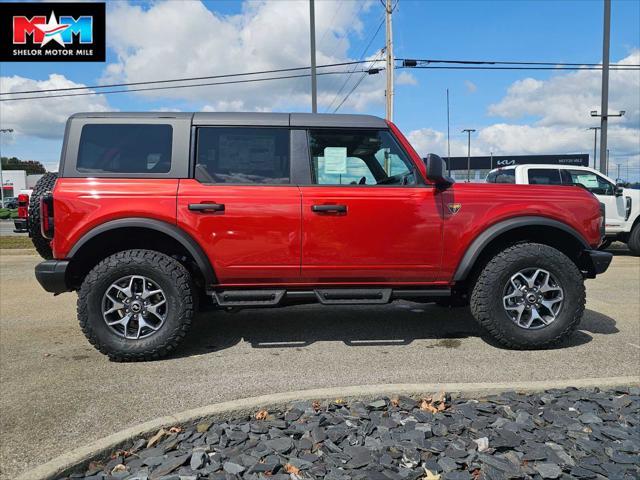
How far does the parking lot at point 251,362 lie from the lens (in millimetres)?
2934

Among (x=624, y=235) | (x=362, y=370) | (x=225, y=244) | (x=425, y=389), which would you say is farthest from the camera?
(x=624, y=235)

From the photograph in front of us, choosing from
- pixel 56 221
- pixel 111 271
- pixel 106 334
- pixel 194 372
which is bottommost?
pixel 194 372

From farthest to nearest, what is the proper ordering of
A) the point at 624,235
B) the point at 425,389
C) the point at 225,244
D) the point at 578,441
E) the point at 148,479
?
the point at 624,235 < the point at 225,244 < the point at 425,389 < the point at 578,441 < the point at 148,479

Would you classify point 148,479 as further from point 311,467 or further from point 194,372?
point 194,372

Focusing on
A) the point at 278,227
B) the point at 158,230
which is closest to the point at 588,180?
the point at 278,227

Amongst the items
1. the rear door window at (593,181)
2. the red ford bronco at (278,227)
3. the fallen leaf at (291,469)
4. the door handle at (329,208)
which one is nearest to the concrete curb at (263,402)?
the fallen leaf at (291,469)

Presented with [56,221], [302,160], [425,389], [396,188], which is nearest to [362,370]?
[425,389]

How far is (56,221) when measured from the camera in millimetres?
3764

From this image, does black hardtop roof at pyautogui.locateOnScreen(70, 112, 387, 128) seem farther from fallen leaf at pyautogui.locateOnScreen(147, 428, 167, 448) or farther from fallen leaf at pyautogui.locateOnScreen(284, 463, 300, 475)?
fallen leaf at pyautogui.locateOnScreen(284, 463, 300, 475)

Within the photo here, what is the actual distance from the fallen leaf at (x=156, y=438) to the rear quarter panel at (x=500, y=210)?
8.48 ft

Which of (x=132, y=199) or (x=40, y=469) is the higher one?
(x=132, y=199)

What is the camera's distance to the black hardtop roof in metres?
4.02

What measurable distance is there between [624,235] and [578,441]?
32.6ft

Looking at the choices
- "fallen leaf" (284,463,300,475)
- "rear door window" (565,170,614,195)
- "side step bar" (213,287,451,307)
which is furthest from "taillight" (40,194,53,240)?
"rear door window" (565,170,614,195)
